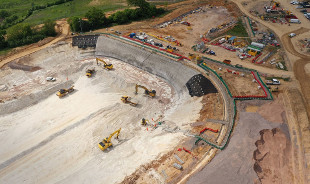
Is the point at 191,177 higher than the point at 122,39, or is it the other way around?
the point at 122,39

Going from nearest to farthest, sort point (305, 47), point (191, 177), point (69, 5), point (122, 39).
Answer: point (191, 177)
point (305, 47)
point (122, 39)
point (69, 5)

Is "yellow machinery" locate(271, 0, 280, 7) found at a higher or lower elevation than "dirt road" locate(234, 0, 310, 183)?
higher

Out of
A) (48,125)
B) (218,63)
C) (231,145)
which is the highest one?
(218,63)

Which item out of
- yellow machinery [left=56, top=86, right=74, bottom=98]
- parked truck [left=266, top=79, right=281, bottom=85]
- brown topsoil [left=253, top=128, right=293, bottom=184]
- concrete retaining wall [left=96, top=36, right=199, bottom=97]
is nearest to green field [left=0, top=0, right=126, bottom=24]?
concrete retaining wall [left=96, top=36, right=199, bottom=97]

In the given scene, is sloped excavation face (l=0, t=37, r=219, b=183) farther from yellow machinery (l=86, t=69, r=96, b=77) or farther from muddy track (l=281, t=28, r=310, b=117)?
muddy track (l=281, t=28, r=310, b=117)

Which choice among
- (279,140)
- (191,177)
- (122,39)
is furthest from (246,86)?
(122,39)

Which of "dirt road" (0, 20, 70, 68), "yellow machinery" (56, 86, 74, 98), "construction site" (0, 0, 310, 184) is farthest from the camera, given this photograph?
"dirt road" (0, 20, 70, 68)

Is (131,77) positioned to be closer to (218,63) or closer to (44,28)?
(218,63)
